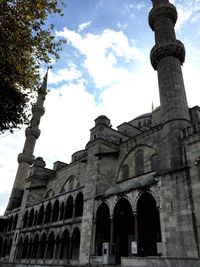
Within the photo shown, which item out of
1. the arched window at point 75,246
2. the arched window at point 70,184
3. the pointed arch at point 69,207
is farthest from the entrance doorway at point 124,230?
the arched window at point 70,184

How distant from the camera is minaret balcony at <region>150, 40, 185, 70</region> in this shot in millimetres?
18812

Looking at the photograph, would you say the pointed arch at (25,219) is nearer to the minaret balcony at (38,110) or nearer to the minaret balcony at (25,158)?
the minaret balcony at (25,158)

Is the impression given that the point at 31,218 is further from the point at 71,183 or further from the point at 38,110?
the point at 38,110

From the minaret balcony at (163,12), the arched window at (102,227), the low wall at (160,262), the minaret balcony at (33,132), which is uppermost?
the minaret balcony at (163,12)

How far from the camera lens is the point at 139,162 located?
1977 centimetres

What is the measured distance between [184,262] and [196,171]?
15.6 ft

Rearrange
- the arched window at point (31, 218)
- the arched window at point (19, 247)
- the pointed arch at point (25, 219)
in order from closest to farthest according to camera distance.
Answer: the arched window at point (19, 247) → the arched window at point (31, 218) → the pointed arch at point (25, 219)

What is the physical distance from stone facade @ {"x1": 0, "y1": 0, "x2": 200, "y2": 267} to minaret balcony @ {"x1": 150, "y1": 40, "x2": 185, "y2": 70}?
3.0 inches

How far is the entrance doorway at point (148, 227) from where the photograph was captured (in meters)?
17.0

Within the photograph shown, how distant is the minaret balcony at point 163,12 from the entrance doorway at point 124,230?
1676 centimetres

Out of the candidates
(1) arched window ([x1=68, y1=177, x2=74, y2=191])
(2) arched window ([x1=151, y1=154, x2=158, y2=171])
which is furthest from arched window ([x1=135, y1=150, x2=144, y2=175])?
(1) arched window ([x1=68, y1=177, x2=74, y2=191])

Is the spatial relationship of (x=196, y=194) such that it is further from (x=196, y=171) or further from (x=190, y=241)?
(x=190, y=241)

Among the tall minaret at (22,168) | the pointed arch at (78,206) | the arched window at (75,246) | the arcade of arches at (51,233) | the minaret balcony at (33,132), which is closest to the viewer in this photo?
the arched window at (75,246)

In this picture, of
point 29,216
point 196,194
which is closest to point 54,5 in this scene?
point 196,194
